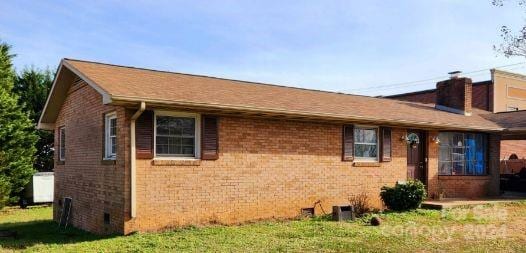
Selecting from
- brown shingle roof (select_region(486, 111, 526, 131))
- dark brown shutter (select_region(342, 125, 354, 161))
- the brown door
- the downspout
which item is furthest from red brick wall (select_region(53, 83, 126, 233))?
brown shingle roof (select_region(486, 111, 526, 131))

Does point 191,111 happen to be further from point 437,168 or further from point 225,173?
point 437,168

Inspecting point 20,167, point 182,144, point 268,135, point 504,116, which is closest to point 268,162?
point 268,135

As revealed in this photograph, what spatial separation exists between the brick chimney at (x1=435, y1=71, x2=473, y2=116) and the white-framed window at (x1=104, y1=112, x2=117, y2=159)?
14.5 meters

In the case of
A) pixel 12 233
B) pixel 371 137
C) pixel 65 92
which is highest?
pixel 65 92

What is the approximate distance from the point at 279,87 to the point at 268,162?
4.65 metres

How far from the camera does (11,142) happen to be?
1861 centimetres

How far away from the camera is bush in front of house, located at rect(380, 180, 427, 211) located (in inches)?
529

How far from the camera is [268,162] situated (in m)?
12.2

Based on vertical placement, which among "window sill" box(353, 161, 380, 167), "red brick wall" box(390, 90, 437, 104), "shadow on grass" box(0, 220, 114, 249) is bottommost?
"shadow on grass" box(0, 220, 114, 249)

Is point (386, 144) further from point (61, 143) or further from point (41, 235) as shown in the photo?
point (61, 143)

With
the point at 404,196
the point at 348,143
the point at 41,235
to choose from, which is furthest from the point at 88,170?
the point at 404,196

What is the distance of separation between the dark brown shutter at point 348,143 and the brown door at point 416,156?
264cm

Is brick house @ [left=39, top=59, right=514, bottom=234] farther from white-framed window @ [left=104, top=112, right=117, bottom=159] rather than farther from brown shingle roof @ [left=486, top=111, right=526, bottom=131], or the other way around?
brown shingle roof @ [left=486, top=111, right=526, bottom=131]

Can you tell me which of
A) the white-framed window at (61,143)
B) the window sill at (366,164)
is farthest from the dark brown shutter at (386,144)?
Answer: the white-framed window at (61,143)
